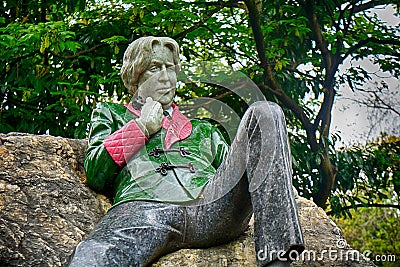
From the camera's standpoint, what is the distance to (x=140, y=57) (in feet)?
12.6

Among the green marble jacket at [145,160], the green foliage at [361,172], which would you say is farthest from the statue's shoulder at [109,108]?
the green foliage at [361,172]

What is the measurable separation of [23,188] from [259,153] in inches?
55.2

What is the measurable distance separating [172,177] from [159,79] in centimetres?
62

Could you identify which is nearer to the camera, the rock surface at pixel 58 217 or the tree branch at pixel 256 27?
the rock surface at pixel 58 217

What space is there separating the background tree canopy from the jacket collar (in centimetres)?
262

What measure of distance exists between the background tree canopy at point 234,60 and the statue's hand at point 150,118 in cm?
277

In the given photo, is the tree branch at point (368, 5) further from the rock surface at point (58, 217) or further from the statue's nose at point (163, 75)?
the statue's nose at point (163, 75)

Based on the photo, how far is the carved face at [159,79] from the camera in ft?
12.6

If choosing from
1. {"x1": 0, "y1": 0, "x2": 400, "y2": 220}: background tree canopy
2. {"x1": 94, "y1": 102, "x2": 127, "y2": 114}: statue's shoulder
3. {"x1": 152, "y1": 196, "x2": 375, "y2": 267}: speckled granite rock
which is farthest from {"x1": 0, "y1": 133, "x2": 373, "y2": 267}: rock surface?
{"x1": 0, "y1": 0, "x2": 400, "y2": 220}: background tree canopy

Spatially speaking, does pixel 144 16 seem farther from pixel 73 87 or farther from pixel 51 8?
pixel 51 8

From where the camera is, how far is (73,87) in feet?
22.9

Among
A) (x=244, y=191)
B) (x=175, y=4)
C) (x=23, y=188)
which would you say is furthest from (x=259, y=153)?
(x=175, y=4)

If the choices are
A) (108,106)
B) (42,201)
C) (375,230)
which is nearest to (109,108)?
(108,106)

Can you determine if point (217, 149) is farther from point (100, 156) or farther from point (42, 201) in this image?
point (42, 201)
